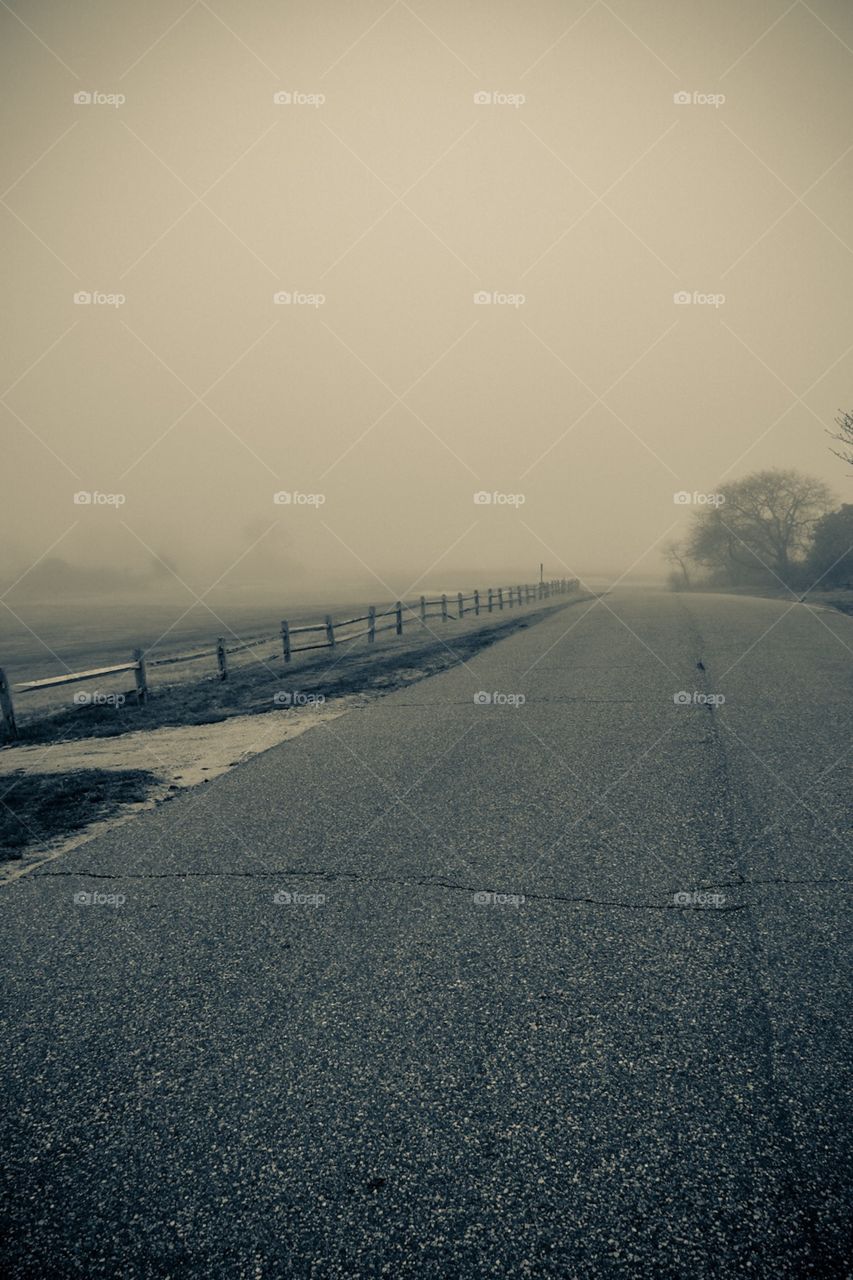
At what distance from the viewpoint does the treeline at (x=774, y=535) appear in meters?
47.6

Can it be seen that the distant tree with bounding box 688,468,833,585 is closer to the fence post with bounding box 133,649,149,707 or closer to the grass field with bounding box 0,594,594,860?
the grass field with bounding box 0,594,594,860

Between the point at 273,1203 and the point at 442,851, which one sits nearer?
the point at 273,1203

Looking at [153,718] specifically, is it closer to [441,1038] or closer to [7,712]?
[7,712]

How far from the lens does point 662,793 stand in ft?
19.2

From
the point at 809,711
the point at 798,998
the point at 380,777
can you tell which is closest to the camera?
the point at 798,998

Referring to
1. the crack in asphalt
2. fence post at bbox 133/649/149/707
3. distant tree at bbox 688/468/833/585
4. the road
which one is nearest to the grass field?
fence post at bbox 133/649/149/707

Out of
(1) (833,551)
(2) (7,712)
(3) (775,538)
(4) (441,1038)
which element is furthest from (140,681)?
(3) (775,538)

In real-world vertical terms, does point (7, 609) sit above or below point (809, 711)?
above

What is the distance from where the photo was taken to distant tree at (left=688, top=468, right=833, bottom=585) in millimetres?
57500

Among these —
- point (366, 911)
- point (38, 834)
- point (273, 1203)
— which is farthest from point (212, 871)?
point (273, 1203)

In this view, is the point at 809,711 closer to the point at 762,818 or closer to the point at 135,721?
the point at 762,818

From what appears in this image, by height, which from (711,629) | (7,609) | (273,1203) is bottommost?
(273,1203)

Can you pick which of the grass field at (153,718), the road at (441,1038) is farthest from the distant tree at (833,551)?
the road at (441,1038)

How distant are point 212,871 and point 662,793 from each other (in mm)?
3979
